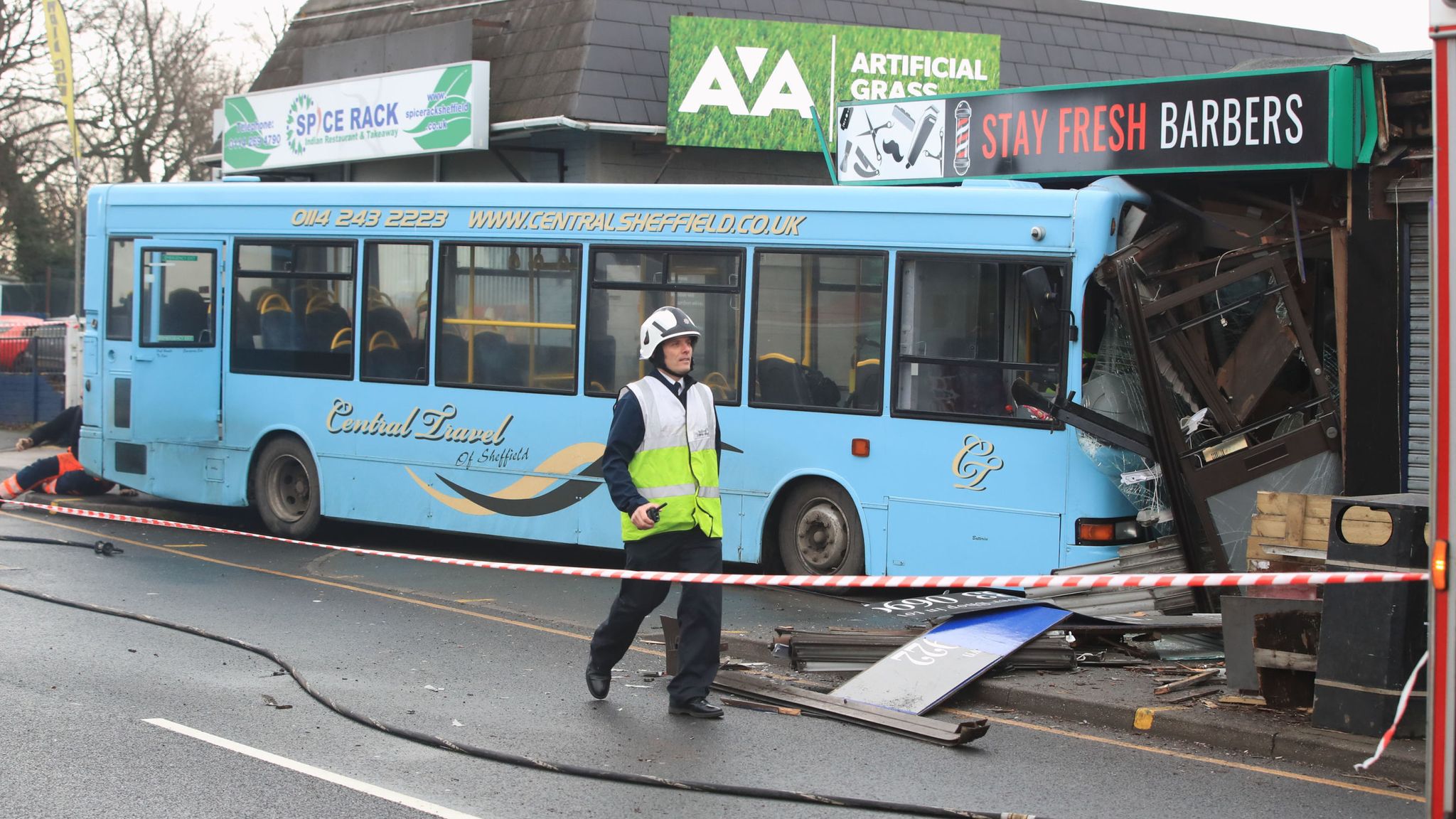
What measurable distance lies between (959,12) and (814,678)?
52.4 feet

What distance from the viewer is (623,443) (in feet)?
22.5

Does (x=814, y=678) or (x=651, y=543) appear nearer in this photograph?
(x=651, y=543)

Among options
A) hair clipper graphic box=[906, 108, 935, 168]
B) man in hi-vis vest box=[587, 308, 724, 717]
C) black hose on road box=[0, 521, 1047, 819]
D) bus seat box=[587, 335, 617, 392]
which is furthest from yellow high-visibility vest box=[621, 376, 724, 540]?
hair clipper graphic box=[906, 108, 935, 168]

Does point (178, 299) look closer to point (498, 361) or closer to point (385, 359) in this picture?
point (385, 359)

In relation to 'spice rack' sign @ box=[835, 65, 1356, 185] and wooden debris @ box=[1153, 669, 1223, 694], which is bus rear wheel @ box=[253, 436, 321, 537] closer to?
'spice rack' sign @ box=[835, 65, 1356, 185]

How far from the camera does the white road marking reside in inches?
211

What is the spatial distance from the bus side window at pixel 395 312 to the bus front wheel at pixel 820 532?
11.6 feet

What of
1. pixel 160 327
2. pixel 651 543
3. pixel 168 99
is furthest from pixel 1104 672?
pixel 168 99

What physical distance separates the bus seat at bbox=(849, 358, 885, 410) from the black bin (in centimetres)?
430

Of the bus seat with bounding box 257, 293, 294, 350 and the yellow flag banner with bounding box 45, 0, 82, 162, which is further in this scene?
the yellow flag banner with bounding box 45, 0, 82, 162

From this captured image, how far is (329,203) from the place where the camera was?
1277 cm

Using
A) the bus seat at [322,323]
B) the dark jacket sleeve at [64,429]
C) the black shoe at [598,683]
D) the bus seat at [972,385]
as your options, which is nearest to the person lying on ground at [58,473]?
the dark jacket sleeve at [64,429]

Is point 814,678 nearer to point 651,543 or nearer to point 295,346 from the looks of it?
point 651,543

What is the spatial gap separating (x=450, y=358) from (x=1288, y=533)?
7113 millimetres
